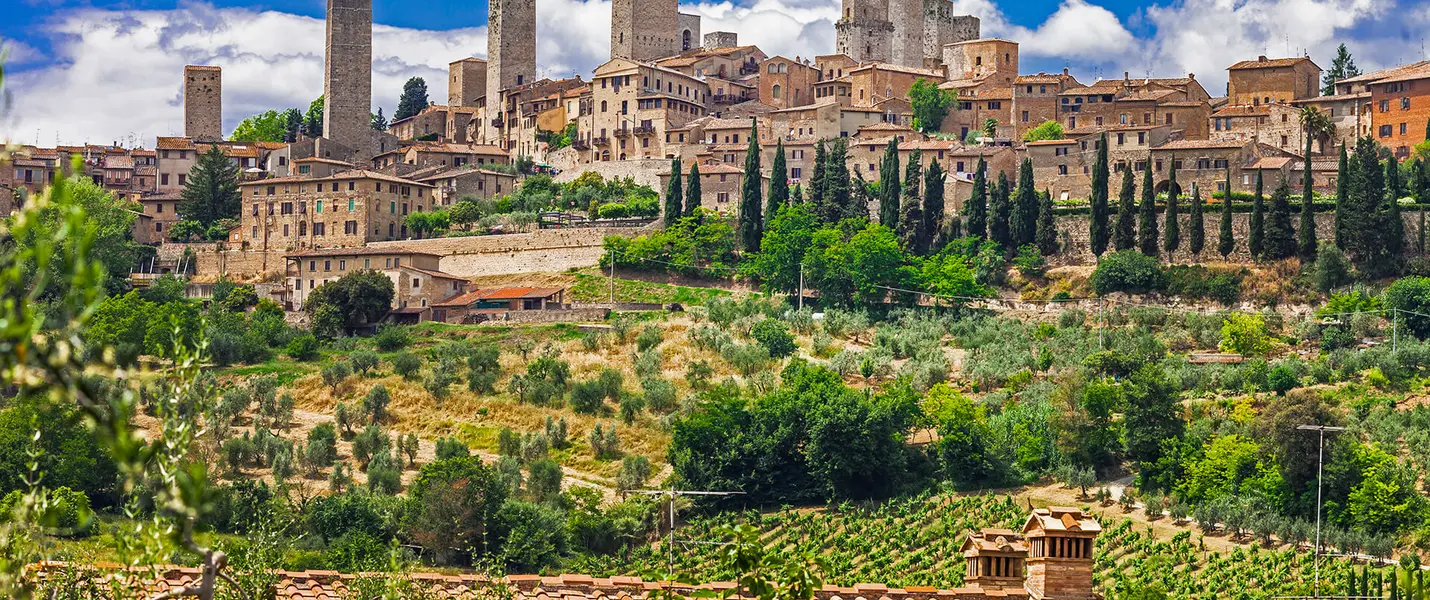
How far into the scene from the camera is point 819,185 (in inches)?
3292

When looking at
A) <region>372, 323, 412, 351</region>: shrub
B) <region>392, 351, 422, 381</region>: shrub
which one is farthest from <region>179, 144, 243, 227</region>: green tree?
<region>392, 351, 422, 381</region>: shrub

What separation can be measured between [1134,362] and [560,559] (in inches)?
883

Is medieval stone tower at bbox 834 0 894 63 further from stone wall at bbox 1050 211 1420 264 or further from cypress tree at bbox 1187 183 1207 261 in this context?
cypress tree at bbox 1187 183 1207 261

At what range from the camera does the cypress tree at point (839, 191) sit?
8200 cm

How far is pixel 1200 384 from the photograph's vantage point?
203 feet

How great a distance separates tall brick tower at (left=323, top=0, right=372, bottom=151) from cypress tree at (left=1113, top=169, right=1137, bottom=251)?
47.5 m

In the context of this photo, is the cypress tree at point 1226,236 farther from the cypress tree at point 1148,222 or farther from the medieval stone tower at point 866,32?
the medieval stone tower at point 866,32

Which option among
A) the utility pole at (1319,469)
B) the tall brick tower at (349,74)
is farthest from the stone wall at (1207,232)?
the tall brick tower at (349,74)

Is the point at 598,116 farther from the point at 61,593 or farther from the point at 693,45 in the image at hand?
the point at 61,593

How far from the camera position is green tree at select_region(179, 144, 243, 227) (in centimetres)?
9306

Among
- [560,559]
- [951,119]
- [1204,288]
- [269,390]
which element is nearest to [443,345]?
[269,390]

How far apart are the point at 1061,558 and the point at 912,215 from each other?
195 feet

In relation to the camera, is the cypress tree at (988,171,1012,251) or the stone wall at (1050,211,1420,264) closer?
the stone wall at (1050,211,1420,264)

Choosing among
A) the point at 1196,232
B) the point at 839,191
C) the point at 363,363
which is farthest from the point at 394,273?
the point at 1196,232
